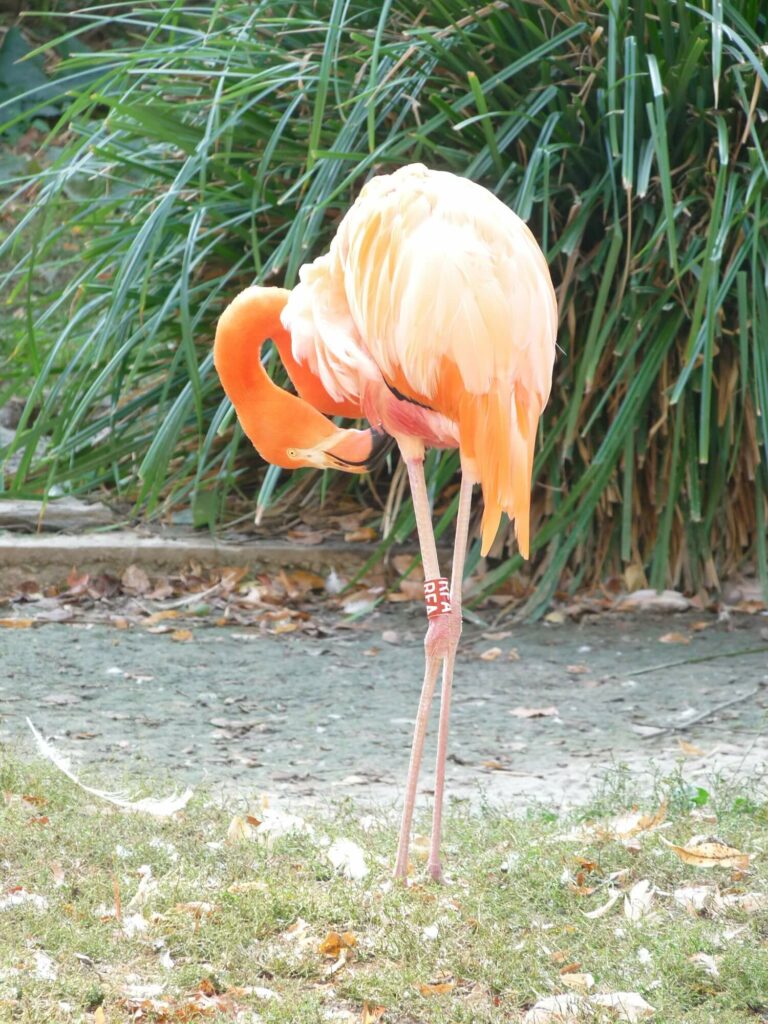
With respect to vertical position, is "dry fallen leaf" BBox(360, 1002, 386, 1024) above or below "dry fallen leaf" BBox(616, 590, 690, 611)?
below

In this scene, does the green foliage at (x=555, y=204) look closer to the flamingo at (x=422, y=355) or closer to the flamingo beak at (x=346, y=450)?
the flamingo at (x=422, y=355)

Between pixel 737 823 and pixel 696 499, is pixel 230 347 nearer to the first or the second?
pixel 737 823

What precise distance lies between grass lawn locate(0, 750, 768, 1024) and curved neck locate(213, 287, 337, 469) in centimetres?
94

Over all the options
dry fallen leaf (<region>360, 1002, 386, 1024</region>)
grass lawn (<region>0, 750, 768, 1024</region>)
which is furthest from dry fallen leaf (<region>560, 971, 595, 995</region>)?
dry fallen leaf (<region>360, 1002, 386, 1024</region>)

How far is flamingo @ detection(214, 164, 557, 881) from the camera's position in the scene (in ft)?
9.28

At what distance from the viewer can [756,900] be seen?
2826 millimetres

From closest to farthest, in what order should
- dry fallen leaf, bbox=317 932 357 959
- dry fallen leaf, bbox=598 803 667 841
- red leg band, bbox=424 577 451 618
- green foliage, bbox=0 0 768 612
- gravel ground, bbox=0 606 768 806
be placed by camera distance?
dry fallen leaf, bbox=317 932 357 959, red leg band, bbox=424 577 451 618, dry fallen leaf, bbox=598 803 667 841, gravel ground, bbox=0 606 768 806, green foliage, bbox=0 0 768 612

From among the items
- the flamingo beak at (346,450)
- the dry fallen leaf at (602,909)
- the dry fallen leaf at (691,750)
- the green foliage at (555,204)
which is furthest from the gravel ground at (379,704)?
the flamingo beak at (346,450)

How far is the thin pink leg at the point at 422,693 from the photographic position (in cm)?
291

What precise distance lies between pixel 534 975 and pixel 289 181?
3898mm

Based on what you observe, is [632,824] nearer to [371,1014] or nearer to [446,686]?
[446,686]

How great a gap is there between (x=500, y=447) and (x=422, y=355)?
0.27 meters

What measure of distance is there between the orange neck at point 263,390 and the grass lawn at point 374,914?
94 cm

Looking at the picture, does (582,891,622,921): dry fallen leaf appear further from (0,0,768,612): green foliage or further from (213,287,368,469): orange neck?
(0,0,768,612): green foliage
